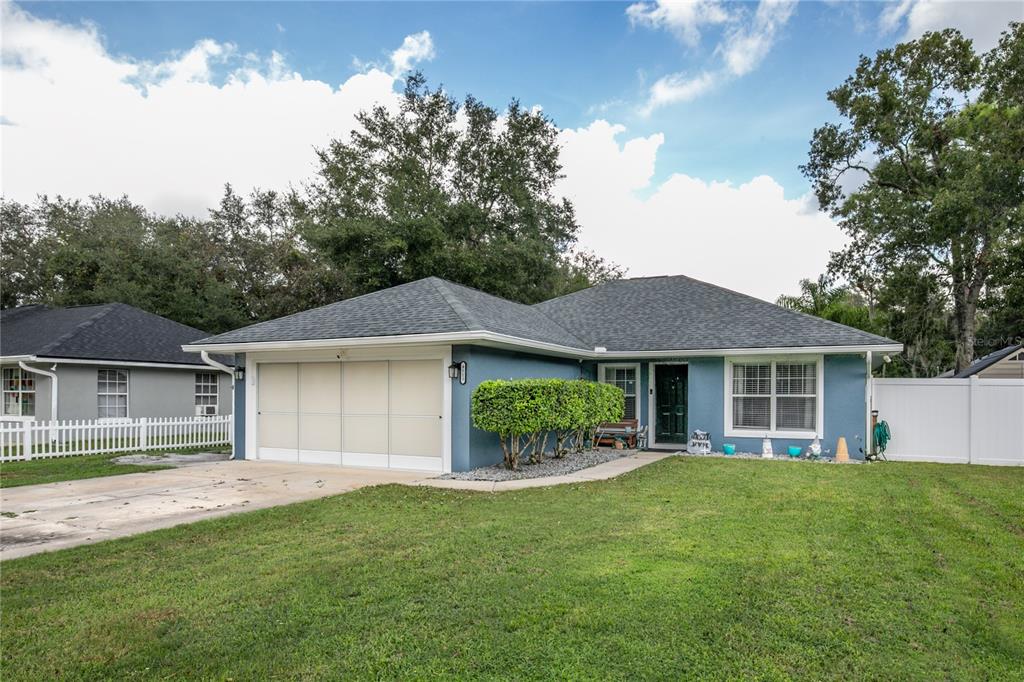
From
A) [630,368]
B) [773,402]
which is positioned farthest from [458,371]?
[773,402]

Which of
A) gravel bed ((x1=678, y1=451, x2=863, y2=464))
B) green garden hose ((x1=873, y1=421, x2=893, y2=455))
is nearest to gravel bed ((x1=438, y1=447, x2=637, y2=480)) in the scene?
gravel bed ((x1=678, y1=451, x2=863, y2=464))

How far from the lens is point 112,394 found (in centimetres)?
1722

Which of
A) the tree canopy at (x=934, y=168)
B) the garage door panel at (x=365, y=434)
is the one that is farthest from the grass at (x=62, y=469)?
the tree canopy at (x=934, y=168)

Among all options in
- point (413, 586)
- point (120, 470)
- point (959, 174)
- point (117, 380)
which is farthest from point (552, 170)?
point (413, 586)

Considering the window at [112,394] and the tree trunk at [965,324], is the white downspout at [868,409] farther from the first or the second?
the window at [112,394]

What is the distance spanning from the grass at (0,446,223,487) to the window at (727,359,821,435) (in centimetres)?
1243

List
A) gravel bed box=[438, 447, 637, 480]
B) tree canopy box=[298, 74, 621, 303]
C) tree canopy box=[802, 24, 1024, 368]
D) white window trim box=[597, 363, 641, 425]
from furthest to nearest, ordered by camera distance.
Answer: tree canopy box=[298, 74, 621, 303] → tree canopy box=[802, 24, 1024, 368] → white window trim box=[597, 363, 641, 425] → gravel bed box=[438, 447, 637, 480]

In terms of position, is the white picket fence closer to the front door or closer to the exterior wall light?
the exterior wall light

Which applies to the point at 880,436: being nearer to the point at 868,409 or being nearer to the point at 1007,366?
the point at 868,409

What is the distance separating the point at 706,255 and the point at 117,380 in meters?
24.1

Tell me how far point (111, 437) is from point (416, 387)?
29.7 feet

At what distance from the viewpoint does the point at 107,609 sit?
12.9 ft

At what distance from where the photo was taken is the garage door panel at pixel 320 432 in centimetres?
1180

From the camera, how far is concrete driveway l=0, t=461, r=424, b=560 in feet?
19.9
